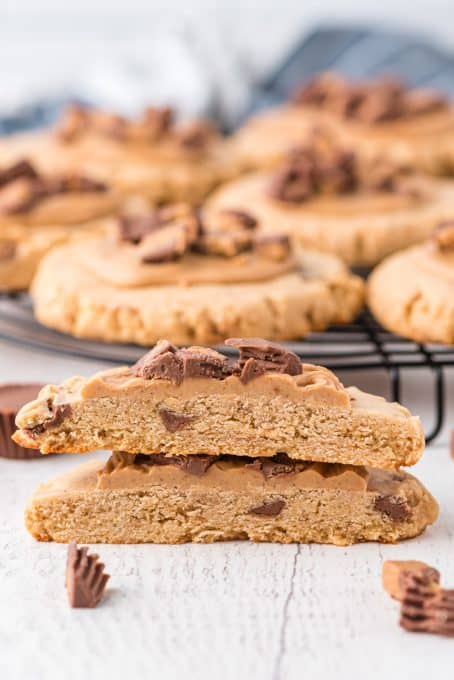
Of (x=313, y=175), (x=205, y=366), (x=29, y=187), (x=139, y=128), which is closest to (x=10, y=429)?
(x=205, y=366)

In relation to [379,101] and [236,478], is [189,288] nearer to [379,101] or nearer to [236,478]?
[236,478]

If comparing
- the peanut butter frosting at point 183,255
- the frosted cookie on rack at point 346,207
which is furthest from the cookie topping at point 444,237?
the frosted cookie on rack at point 346,207

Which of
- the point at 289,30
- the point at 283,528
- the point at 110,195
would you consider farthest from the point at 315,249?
the point at 289,30

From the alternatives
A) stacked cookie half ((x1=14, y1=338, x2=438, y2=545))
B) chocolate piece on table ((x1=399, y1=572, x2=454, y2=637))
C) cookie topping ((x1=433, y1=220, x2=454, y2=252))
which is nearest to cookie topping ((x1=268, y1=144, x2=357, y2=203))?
cookie topping ((x1=433, y1=220, x2=454, y2=252))

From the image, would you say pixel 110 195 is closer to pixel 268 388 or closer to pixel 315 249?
pixel 315 249

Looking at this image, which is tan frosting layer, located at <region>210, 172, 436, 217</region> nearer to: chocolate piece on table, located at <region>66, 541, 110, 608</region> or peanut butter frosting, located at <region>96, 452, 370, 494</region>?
peanut butter frosting, located at <region>96, 452, 370, 494</region>

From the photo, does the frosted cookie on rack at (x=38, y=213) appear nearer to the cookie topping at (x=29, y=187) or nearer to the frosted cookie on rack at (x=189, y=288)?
the cookie topping at (x=29, y=187)
